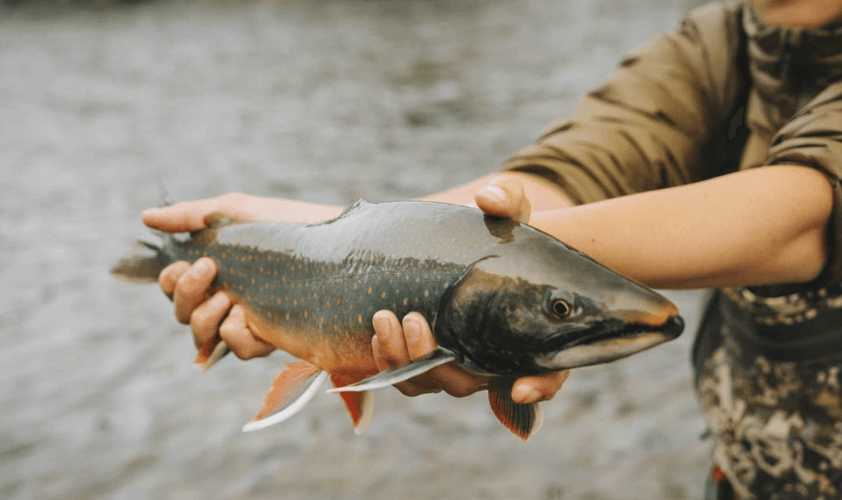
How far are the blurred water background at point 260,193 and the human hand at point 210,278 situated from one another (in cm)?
225

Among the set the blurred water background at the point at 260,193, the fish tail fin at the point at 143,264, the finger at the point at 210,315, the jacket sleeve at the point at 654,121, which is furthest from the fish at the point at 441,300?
the blurred water background at the point at 260,193

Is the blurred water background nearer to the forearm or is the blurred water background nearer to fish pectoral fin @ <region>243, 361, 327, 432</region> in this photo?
fish pectoral fin @ <region>243, 361, 327, 432</region>

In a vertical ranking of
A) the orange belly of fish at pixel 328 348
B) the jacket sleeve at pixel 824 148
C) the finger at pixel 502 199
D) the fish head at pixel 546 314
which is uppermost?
the finger at pixel 502 199

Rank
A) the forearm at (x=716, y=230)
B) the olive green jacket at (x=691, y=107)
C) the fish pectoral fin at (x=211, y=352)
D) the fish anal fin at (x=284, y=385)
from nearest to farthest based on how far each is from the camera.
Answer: the forearm at (x=716, y=230), the fish anal fin at (x=284, y=385), the olive green jacket at (x=691, y=107), the fish pectoral fin at (x=211, y=352)

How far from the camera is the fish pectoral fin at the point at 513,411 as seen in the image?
5.77 feet

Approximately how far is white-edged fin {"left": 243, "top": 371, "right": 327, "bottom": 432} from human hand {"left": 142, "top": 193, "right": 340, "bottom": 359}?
A: 1.33 feet

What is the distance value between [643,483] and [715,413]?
1.79 metres

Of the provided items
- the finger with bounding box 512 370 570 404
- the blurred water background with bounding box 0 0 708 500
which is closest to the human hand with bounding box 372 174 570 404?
the finger with bounding box 512 370 570 404

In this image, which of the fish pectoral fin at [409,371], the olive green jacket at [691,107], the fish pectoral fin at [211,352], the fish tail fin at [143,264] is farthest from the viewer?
the fish tail fin at [143,264]

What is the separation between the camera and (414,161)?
9.98 m

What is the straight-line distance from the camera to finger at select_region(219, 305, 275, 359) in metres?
2.41

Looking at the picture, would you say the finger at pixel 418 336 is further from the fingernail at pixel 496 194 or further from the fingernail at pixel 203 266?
the fingernail at pixel 203 266

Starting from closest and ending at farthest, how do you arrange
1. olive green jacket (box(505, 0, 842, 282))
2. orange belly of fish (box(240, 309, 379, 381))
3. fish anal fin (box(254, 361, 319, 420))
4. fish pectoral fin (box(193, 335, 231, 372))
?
orange belly of fish (box(240, 309, 379, 381))
fish anal fin (box(254, 361, 319, 420))
olive green jacket (box(505, 0, 842, 282))
fish pectoral fin (box(193, 335, 231, 372))

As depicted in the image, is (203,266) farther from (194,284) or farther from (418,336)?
(418,336)
